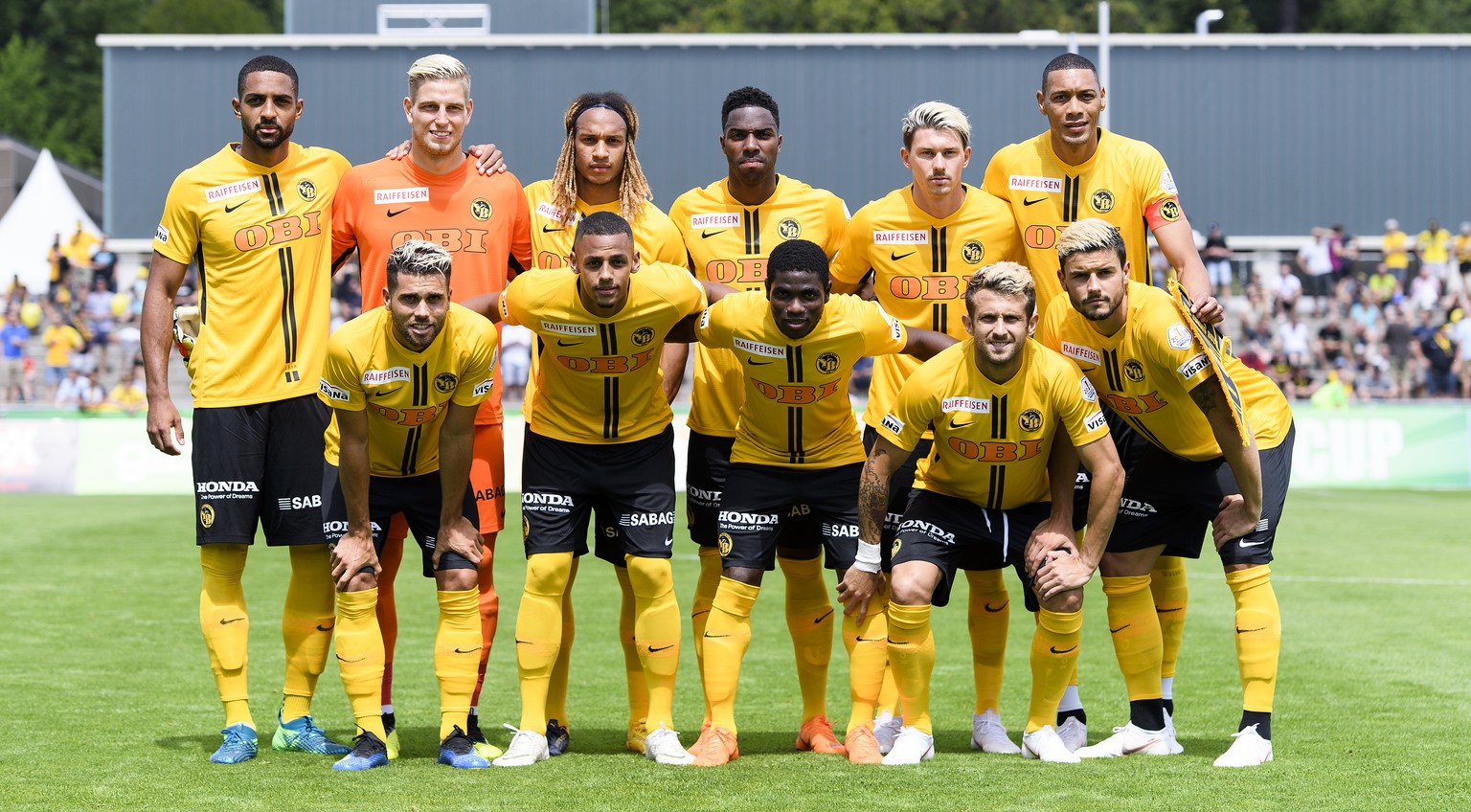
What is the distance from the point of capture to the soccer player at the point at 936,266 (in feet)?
22.3

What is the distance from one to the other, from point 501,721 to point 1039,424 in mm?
3047

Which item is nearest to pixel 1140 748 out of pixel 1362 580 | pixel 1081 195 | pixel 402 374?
pixel 1081 195

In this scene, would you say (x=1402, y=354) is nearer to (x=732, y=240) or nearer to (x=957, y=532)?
→ (x=732, y=240)

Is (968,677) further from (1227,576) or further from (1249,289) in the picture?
(1249,289)

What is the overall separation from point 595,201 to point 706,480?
1279 millimetres

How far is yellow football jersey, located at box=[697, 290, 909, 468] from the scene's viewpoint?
20.7ft

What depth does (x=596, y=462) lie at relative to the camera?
6.48 metres

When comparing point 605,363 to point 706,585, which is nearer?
point 605,363

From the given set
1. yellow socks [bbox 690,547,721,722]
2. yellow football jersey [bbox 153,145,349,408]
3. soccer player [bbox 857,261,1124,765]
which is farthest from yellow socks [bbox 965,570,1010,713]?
yellow football jersey [bbox 153,145,349,408]

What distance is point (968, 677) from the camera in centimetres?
876

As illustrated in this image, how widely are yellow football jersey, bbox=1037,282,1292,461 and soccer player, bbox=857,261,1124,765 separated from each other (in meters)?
0.27

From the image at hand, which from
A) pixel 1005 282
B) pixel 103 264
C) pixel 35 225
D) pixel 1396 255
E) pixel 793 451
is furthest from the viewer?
pixel 35 225

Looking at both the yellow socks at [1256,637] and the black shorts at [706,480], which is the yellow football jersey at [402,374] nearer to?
→ the black shorts at [706,480]

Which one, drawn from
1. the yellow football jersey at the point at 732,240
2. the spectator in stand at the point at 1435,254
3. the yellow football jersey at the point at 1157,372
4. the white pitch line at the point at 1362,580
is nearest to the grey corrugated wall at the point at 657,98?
the spectator in stand at the point at 1435,254
